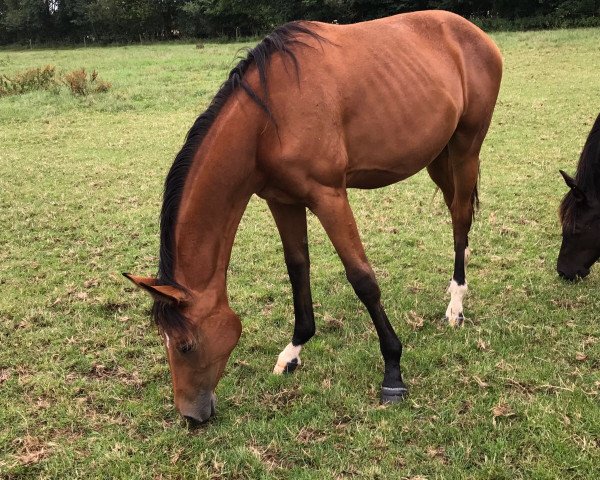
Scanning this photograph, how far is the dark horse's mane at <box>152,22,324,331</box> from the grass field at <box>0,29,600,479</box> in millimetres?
819

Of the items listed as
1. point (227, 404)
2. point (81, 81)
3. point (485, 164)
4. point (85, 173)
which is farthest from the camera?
point (81, 81)

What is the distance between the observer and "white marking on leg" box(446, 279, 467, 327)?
3.84m

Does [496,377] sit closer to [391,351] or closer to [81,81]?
[391,351]

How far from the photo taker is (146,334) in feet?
12.9

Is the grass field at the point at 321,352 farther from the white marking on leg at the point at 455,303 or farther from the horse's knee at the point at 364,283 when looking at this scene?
the horse's knee at the point at 364,283

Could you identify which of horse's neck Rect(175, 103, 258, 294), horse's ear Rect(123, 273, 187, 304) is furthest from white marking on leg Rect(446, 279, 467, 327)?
horse's ear Rect(123, 273, 187, 304)

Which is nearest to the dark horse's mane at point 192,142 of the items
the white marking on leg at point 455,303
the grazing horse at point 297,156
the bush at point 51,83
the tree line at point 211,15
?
the grazing horse at point 297,156

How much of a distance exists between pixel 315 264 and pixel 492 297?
159cm

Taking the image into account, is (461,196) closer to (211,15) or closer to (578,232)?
(578,232)

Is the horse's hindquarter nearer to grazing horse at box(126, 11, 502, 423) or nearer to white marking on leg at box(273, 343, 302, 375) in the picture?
grazing horse at box(126, 11, 502, 423)

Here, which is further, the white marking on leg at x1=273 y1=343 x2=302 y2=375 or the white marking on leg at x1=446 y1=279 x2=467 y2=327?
the white marking on leg at x1=446 y1=279 x2=467 y2=327

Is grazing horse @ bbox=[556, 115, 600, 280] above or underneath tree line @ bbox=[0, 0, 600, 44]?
underneath

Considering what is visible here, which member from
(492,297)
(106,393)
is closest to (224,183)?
(106,393)

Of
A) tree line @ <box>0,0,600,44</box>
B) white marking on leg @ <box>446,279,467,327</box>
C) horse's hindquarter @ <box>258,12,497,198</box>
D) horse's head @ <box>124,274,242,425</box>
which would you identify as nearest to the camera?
horse's head @ <box>124,274,242,425</box>
